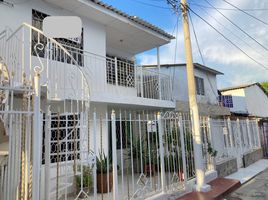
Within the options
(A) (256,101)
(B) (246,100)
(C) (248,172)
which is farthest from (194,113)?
(A) (256,101)

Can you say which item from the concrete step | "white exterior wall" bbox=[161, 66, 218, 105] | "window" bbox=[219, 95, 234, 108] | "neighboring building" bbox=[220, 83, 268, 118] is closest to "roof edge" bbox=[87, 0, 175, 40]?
"white exterior wall" bbox=[161, 66, 218, 105]

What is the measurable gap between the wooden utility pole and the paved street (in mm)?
885

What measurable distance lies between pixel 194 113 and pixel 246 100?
17.8 meters

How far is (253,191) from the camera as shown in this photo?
747 centimetres

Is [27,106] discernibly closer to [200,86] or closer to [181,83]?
[181,83]

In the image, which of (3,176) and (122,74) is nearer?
(3,176)

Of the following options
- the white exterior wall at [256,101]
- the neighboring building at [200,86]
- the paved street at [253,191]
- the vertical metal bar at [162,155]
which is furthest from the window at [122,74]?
the white exterior wall at [256,101]

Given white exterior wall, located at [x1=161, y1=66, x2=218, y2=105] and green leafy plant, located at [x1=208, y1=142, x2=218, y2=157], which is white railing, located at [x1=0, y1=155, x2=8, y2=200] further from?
white exterior wall, located at [x1=161, y1=66, x2=218, y2=105]

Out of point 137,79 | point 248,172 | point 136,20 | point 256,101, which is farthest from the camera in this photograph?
point 256,101

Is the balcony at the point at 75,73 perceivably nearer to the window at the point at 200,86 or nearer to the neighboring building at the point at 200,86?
the neighboring building at the point at 200,86

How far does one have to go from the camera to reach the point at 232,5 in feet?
32.6

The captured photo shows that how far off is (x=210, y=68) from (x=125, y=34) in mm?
9875

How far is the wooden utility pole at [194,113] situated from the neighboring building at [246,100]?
14297mm

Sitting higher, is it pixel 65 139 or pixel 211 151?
pixel 65 139
